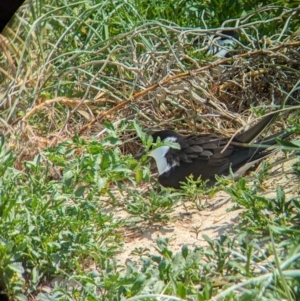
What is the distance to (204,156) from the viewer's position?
6.05m

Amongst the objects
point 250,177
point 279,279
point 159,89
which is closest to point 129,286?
point 279,279

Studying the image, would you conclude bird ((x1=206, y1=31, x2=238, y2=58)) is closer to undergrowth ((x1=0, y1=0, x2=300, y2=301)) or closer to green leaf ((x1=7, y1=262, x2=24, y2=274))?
undergrowth ((x1=0, y1=0, x2=300, y2=301))

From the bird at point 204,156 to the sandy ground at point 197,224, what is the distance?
467 mm

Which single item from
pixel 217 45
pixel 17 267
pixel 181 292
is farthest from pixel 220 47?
pixel 181 292

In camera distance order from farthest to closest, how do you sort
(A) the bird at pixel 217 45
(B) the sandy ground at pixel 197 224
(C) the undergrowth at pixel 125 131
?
(A) the bird at pixel 217 45 < (B) the sandy ground at pixel 197 224 < (C) the undergrowth at pixel 125 131

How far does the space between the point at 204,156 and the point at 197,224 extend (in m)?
1.01

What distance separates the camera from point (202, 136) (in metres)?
6.18

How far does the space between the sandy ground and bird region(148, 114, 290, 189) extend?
0.47 m

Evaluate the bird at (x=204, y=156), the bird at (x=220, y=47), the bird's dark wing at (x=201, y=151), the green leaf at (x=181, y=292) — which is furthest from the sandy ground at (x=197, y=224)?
the bird at (x=220, y=47)

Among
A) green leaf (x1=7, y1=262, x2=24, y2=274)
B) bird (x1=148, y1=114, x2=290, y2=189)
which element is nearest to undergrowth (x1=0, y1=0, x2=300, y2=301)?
green leaf (x1=7, y1=262, x2=24, y2=274)

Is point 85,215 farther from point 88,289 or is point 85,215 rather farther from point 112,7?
point 112,7

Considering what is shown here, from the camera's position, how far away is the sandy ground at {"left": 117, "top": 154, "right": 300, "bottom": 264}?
4.90 meters

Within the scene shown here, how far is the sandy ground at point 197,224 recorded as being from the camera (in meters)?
4.90

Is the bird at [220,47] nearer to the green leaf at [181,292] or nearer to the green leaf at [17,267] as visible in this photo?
the green leaf at [17,267]
